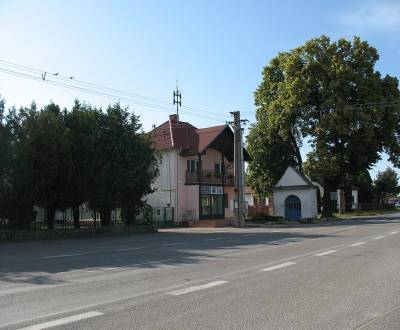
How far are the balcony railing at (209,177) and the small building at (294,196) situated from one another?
6091 millimetres

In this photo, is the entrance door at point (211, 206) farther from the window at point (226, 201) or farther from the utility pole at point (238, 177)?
the utility pole at point (238, 177)

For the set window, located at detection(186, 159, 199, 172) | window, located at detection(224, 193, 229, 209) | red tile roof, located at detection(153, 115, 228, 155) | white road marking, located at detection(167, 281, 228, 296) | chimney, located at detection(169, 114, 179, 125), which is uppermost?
chimney, located at detection(169, 114, 179, 125)

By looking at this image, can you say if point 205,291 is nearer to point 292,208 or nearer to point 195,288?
point 195,288

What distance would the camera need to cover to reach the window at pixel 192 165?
48.7 m

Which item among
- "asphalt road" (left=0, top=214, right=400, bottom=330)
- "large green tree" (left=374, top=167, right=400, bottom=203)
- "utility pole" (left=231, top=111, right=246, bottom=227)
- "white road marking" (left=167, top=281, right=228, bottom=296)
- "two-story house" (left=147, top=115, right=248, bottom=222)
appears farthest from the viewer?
"large green tree" (left=374, top=167, right=400, bottom=203)

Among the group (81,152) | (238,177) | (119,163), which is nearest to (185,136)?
(238,177)

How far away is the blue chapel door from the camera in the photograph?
53.8m

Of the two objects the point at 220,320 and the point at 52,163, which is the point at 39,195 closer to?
the point at 52,163

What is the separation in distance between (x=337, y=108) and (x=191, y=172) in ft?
49.3

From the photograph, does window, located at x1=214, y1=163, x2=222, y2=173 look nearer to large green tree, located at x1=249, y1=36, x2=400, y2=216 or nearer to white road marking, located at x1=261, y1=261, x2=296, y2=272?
large green tree, located at x1=249, y1=36, x2=400, y2=216

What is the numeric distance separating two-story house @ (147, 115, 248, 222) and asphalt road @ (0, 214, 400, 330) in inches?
1219

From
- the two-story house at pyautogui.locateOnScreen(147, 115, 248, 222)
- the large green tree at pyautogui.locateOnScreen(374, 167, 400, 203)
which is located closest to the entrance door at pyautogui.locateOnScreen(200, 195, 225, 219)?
the two-story house at pyautogui.locateOnScreen(147, 115, 248, 222)

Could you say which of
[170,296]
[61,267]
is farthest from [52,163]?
[170,296]

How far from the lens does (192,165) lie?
49.2 metres
